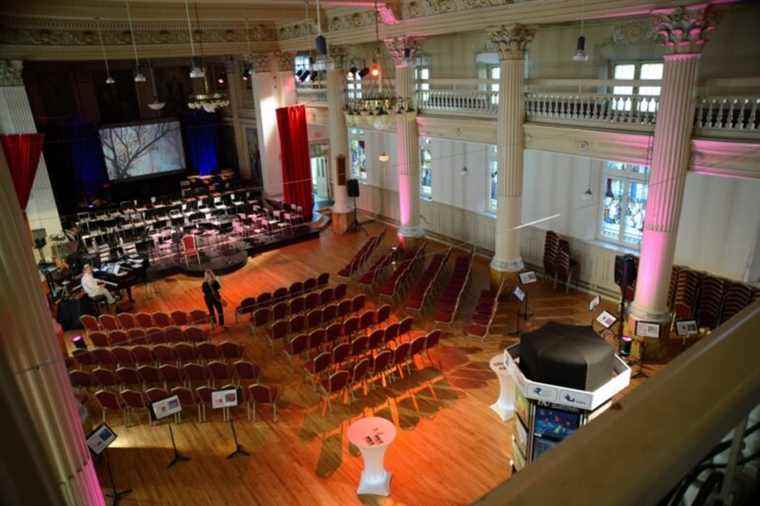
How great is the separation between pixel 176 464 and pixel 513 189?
8.89m

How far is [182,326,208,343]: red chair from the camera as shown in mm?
10758

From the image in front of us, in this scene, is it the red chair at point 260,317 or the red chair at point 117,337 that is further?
the red chair at point 260,317

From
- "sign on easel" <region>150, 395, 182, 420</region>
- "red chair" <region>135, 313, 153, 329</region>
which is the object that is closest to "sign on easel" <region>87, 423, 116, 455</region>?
"sign on easel" <region>150, 395, 182, 420</region>

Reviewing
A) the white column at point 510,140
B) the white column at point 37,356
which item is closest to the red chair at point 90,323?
the white column at point 37,356

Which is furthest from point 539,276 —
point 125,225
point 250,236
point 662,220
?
point 125,225

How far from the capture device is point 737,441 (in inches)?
32.7

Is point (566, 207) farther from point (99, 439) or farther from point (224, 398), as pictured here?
point (99, 439)

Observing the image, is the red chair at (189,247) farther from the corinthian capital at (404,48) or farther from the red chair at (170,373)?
the corinthian capital at (404,48)

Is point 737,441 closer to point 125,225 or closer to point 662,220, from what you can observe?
point 662,220

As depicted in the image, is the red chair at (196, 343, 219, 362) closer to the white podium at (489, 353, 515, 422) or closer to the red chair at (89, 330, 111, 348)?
the red chair at (89, 330, 111, 348)

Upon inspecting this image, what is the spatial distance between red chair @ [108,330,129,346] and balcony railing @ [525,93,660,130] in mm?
9768

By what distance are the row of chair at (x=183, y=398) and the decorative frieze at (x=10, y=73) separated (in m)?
10.7

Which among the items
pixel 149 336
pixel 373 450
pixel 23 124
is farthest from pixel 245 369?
pixel 23 124

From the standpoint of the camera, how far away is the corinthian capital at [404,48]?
529 inches
